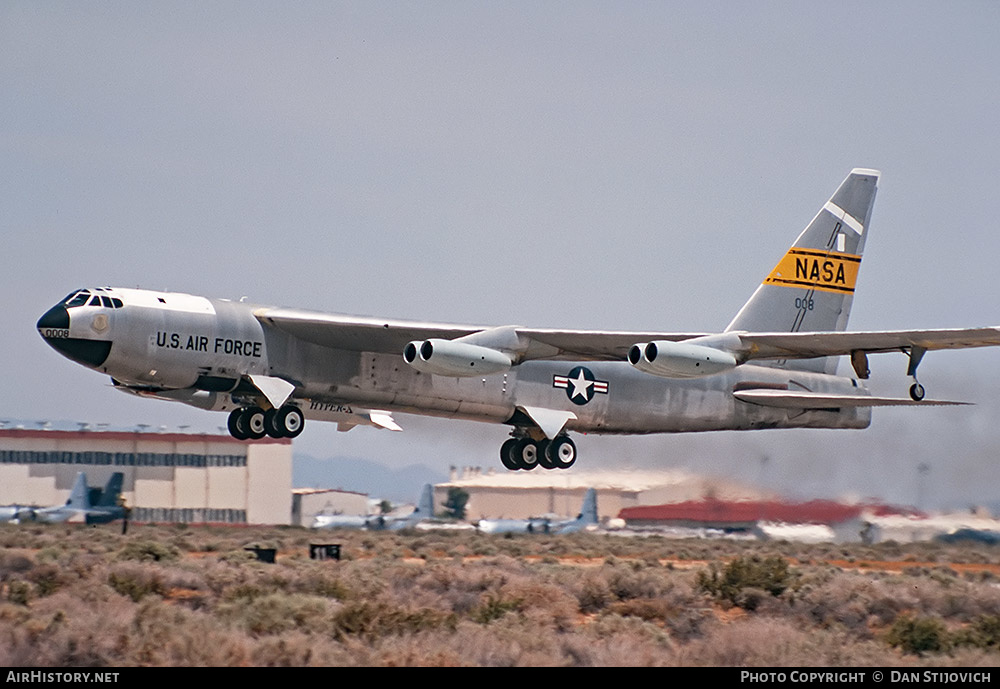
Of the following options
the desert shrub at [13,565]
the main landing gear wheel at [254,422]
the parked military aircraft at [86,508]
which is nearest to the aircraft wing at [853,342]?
the main landing gear wheel at [254,422]

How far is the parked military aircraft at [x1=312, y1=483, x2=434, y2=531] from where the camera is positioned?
2226 inches

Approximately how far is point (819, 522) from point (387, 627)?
1835 centimetres

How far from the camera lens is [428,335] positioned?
29.1m

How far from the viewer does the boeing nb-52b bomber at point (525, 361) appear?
2673 centimetres

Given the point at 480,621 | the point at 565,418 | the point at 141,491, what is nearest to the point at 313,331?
the point at 565,418

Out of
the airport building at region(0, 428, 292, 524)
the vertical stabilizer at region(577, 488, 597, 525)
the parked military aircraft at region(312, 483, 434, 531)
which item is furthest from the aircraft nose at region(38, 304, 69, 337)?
the airport building at region(0, 428, 292, 524)

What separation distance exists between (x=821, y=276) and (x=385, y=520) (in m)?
29.4

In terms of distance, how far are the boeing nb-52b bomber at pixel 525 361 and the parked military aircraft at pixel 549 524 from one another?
870 cm

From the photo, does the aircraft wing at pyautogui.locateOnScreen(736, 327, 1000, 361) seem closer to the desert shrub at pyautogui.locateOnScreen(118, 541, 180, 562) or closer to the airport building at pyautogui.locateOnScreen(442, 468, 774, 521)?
the airport building at pyautogui.locateOnScreen(442, 468, 774, 521)

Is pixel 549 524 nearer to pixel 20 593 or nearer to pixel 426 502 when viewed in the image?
pixel 426 502

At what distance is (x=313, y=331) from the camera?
28.7 meters

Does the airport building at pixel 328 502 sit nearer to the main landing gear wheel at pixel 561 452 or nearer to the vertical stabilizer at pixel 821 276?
the main landing gear wheel at pixel 561 452

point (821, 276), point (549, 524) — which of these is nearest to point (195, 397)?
point (821, 276)
